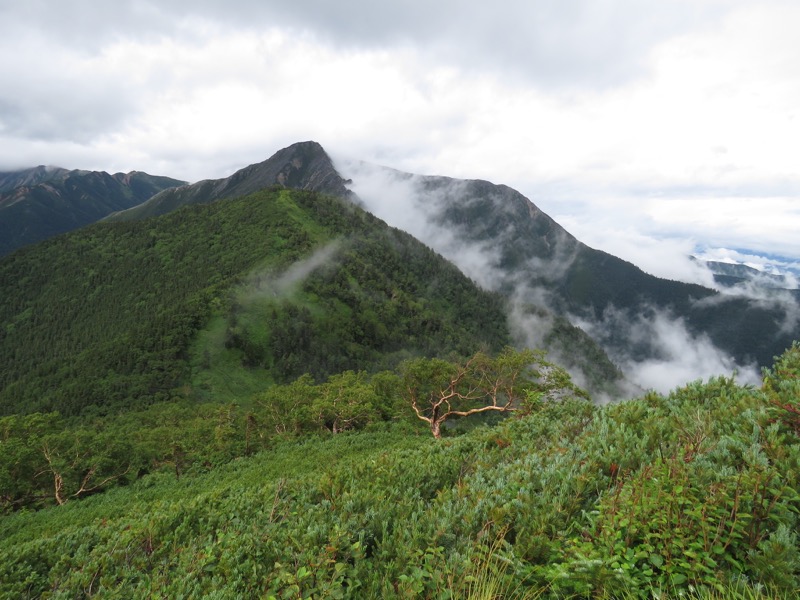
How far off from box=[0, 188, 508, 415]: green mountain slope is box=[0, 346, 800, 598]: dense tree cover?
106915mm

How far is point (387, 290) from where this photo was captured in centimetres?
18650

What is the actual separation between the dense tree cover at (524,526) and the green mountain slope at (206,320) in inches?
4209

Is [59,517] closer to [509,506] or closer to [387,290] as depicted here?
[509,506]

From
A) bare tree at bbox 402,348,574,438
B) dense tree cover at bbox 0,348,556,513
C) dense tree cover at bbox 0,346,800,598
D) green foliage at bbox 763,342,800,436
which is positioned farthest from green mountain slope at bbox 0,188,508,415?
green foliage at bbox 763,342,800,436

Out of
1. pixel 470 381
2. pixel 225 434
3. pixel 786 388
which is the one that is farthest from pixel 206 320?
pixel 786 388

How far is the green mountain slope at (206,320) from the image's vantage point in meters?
110

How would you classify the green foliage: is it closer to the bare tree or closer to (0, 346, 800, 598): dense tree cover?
(0, 346, 800, 598): dense tree cover

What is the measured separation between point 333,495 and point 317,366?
123846mm

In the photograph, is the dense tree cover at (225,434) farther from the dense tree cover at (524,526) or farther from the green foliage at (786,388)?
the dense tree cover at (524,526)

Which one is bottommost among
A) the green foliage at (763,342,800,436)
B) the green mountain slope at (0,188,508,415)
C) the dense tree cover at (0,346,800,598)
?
the green mountain slope at (0,188,508,415)

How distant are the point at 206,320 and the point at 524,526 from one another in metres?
134

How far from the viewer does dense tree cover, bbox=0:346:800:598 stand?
4328mm

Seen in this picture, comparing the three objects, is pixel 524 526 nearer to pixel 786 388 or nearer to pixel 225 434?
pixel 786 388

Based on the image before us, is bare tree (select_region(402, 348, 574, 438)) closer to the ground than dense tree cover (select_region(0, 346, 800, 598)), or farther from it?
closer to the ground
